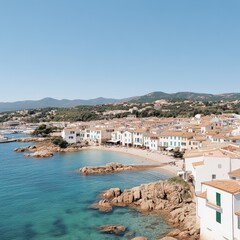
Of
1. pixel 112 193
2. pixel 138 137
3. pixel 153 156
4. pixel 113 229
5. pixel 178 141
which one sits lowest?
pixel 113 229

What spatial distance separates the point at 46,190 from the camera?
34.7m

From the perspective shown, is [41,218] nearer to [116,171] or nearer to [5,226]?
[5,226]

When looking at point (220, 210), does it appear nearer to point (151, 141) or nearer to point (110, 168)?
point (110, 168)

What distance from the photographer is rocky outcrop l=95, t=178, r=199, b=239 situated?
24.5 meters

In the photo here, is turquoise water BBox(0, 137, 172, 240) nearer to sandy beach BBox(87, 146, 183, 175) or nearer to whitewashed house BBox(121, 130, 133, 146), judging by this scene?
sandy beach BBox(87, 146, 183, 175)

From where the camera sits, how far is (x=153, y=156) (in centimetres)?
5397

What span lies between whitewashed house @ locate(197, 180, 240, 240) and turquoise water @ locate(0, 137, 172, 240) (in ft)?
13.9

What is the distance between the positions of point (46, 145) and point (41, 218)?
4497 cm

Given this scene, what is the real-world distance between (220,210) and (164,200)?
10904 mm

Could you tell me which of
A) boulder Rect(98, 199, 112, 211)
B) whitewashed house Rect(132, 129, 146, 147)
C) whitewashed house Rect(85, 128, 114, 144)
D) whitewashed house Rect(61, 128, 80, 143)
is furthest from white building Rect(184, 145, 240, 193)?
whitewashed house Rect(61, 128, 80, 143)

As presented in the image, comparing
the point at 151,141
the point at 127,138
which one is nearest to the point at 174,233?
the point at 151,141

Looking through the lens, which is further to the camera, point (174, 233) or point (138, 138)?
point (138, 138)

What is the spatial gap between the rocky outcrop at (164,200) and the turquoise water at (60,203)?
1214 millimetres

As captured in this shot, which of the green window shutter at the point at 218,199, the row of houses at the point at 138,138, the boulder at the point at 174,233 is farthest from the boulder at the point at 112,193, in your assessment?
the row of houses at the point at 138,138
